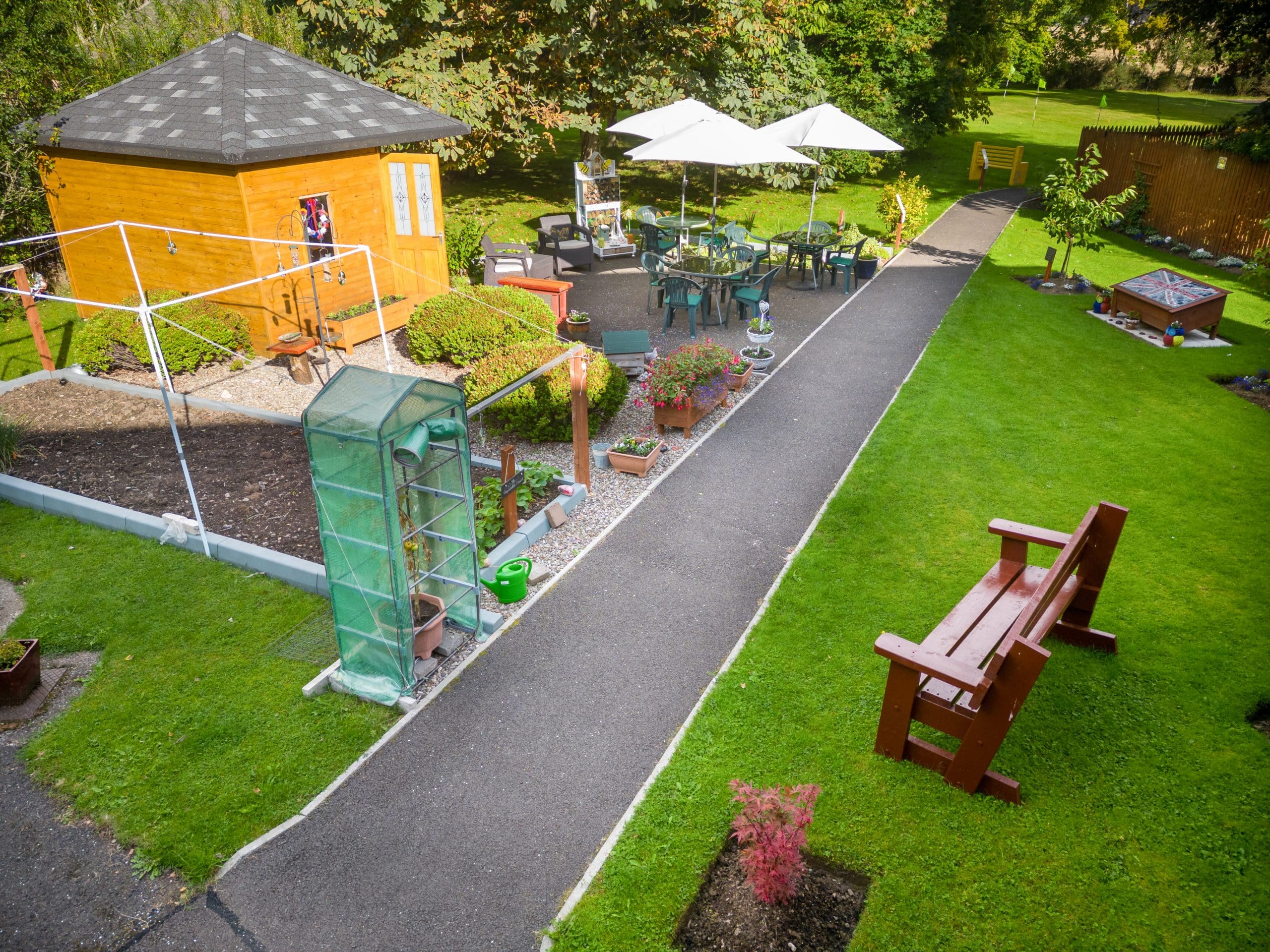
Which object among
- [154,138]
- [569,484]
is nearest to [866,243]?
[569,484]

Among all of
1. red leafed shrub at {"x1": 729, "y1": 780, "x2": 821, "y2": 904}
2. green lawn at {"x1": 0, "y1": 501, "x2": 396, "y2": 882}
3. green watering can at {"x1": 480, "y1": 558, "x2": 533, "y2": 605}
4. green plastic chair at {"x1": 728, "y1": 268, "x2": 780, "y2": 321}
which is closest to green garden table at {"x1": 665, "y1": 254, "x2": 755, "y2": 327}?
green plastic chair at {"x1": 728, "y1": 268, "x2": 780, "y2": 321}

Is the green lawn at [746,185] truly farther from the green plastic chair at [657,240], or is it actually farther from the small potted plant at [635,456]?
the small potted plant at [635,456]

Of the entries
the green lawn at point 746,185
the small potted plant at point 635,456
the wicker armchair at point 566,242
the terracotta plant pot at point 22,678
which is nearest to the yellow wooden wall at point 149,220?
the green lawn at point 746,185

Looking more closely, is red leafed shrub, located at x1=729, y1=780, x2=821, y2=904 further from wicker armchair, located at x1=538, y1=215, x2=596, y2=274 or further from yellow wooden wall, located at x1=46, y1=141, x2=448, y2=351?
wicker armchair, located at x1=538, y1=215, x2=596, y2=274

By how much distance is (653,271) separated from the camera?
15.5 meters

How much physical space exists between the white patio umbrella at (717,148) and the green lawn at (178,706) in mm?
10303

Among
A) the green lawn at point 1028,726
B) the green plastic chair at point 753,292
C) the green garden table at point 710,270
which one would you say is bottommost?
the green lawn at point 1028,726

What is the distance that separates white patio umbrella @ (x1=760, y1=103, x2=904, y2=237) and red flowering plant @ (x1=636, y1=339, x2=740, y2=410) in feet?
24.2

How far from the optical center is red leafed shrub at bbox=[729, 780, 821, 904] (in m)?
4.39

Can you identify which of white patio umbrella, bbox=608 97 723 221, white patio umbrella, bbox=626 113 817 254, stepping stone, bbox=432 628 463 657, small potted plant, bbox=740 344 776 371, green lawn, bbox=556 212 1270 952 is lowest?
stepping stone, bbox=432 628 463 657

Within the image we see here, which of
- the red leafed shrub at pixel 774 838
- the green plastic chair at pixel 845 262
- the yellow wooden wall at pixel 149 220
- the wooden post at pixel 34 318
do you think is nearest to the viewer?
the red leafed shrub at pixel 774 838

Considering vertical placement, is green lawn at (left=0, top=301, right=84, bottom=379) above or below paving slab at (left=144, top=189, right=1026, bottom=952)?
above

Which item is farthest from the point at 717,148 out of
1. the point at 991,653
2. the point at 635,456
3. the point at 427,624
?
the point at 991,653

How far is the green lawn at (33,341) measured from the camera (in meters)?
12.5
